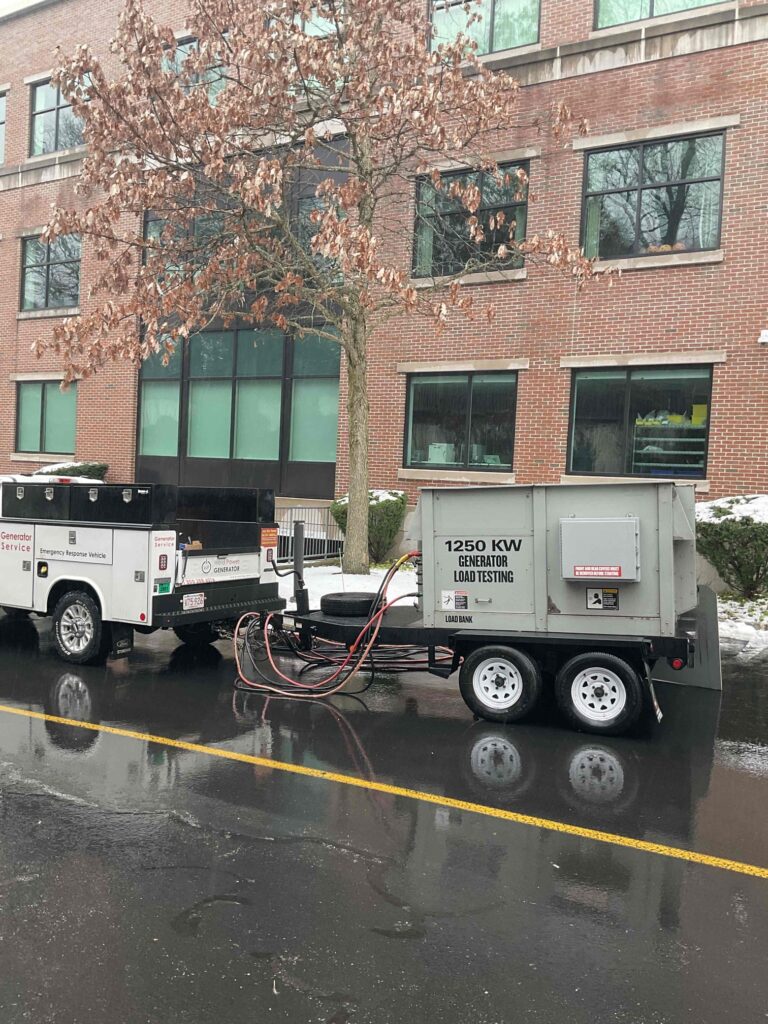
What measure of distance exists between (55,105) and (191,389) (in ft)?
31.3

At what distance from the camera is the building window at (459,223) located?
16.7 meters

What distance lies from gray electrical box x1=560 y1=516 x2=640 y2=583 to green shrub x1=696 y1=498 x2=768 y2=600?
683cm

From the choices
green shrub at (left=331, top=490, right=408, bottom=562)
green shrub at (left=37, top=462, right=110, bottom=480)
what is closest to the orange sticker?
green shrub at (left=331, top=490, right=408, bottom=562)

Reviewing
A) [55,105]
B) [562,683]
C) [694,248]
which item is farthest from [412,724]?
[55,105]

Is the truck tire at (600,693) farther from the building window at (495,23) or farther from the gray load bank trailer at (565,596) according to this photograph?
the building window at (495,23)

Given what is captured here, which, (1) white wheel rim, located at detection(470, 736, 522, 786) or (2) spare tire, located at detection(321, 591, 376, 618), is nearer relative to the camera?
(1) white wheel rim, located at detection(470, 736, 522, 786)

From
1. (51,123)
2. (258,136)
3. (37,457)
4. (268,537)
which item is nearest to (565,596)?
(268,537)

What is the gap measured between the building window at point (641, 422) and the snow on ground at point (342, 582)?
13.3 feet

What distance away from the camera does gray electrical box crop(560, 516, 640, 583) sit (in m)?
6.49

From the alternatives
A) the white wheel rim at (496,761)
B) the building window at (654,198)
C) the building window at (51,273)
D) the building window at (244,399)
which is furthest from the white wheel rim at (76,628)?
the building window at (51,273)

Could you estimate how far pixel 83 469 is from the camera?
2195cm

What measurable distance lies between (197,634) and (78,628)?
4.67 ft

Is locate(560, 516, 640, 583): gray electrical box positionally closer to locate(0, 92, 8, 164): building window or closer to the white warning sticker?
the white warning sticker

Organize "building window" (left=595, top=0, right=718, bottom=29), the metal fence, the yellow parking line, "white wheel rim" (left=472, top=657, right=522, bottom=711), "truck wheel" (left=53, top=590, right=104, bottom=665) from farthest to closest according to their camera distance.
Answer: the metal fence
"building window" (left=595, top=0, right=718, bottom=29)
"truck wheel" (left=53, top=590, right=104, bottom=665)
"white wheel rim" (left=472, top=657, right=522, bottom=711)
the yellow parking line
